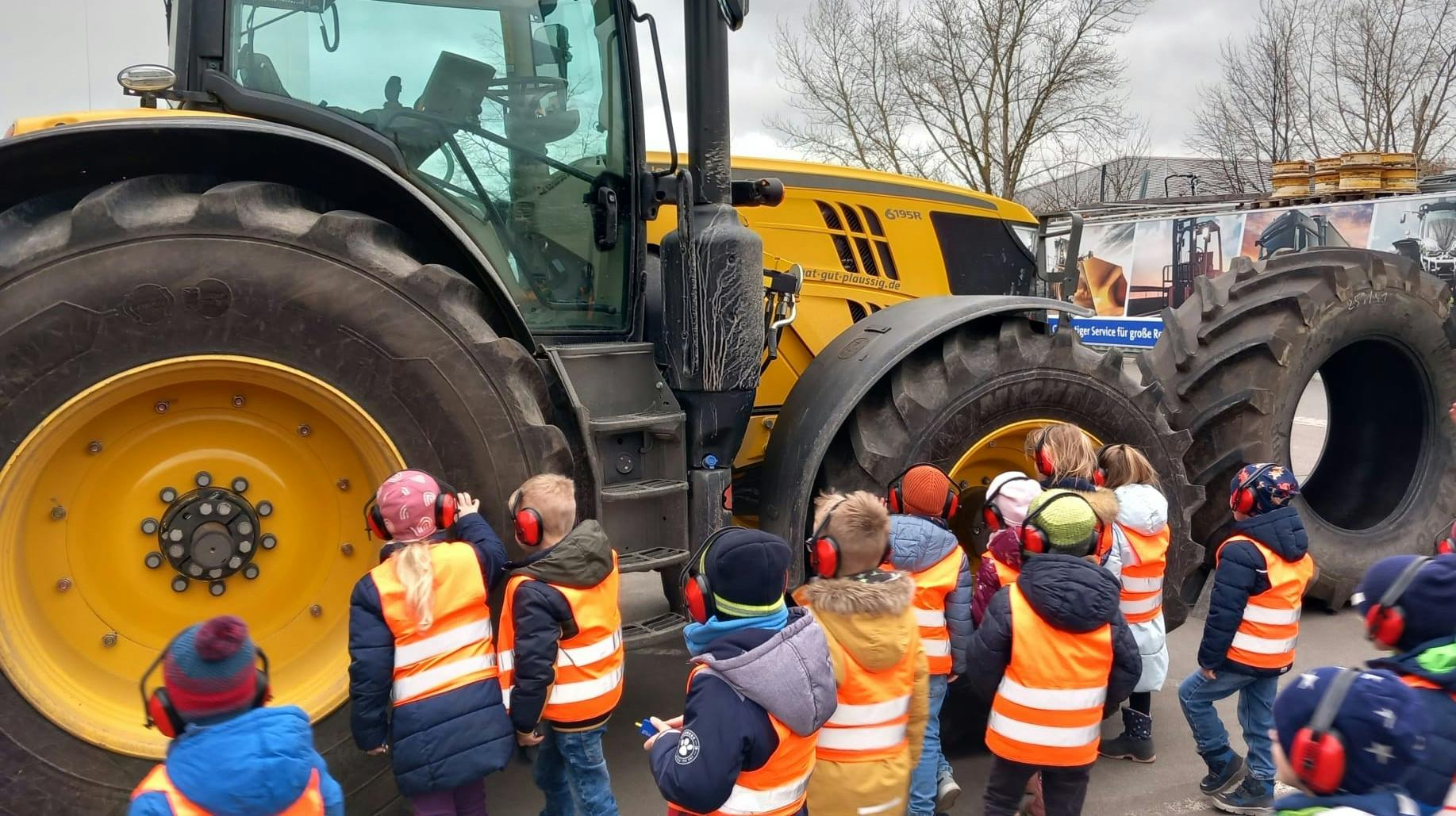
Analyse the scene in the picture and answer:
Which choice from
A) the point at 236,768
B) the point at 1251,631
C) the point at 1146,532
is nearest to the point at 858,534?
the point at 236,768

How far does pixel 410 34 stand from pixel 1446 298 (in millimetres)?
5758

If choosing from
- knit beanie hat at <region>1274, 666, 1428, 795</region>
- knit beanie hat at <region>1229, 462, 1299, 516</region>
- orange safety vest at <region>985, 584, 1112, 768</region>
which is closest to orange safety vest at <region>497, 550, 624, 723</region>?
orange safety vest at <region>985, 584, 1112, 768</region>

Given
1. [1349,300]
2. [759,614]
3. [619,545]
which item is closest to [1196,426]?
[1349,300]

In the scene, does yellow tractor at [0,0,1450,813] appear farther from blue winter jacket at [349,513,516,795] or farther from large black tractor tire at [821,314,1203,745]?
blue winter jacket at [349,513,516,795]

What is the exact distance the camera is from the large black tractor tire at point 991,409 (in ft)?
13.3

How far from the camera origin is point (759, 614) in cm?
242

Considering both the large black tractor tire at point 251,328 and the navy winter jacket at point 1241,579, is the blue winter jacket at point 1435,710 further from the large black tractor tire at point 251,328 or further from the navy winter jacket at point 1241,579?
the large black tractor tire at point 251,328

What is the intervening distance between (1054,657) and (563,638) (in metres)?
1.38

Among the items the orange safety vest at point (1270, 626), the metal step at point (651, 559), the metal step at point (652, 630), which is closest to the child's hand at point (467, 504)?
the metal step at point (651, 559)

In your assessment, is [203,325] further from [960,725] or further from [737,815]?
[960,725]

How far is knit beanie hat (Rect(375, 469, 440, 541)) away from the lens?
283 centimetres

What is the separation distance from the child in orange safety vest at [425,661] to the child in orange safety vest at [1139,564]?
7.27ft

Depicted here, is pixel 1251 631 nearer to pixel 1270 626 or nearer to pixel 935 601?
pixel 1270 626

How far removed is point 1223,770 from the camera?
3766 mm
